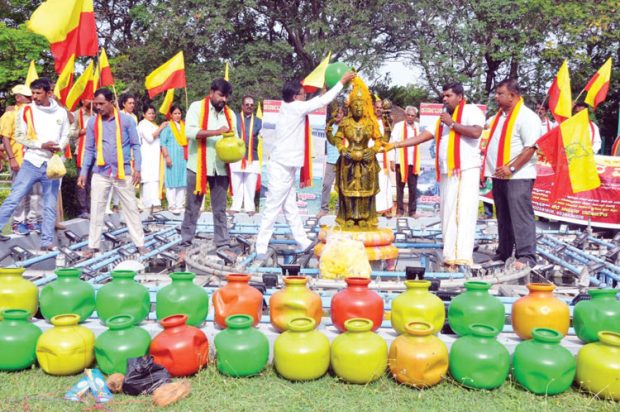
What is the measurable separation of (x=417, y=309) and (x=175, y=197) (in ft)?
21.9

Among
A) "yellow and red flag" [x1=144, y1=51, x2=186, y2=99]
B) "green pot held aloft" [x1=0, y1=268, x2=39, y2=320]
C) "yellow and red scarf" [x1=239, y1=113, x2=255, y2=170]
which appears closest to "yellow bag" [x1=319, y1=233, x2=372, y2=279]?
"green pot held aloft" [x1=0, y1=268, x2=39, y2=320]

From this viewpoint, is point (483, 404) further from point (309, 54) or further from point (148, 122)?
point (309, 54)

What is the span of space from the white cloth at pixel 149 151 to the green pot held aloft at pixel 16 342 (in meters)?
5.96

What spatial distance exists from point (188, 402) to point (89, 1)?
4.79 meters

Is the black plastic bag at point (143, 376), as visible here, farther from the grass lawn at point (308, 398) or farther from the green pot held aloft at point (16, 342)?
the green pot held aloft at point (16, 342)

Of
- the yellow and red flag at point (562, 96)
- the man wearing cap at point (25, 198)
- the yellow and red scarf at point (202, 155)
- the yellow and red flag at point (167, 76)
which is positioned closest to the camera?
the yellow and red scarf at point (202, 155)

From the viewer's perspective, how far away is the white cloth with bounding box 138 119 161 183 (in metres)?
8.96

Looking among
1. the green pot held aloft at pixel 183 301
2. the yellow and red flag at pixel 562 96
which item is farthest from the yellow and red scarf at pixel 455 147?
the green pot held aloft at pixel 183 301

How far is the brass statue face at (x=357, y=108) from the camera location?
5.32m

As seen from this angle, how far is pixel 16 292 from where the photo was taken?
3459mm

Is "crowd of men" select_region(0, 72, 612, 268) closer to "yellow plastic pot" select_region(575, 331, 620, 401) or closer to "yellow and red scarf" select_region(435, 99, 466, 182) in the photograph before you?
"yellow and red scarf" select_region(435, 99, 466, 182)

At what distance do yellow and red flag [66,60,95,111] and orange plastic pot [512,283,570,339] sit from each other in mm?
6032

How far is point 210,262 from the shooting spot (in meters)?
5.12

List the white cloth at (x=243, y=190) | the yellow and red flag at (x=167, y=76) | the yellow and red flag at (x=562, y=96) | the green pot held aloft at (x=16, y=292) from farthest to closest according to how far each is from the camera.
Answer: the white cloth at (x=243, y=190) → the yellow and red flag at (x=167, y=76) → the yellow and red flag at (x=562, y=96) → the green pot held aloft at (x=16, y=292)
